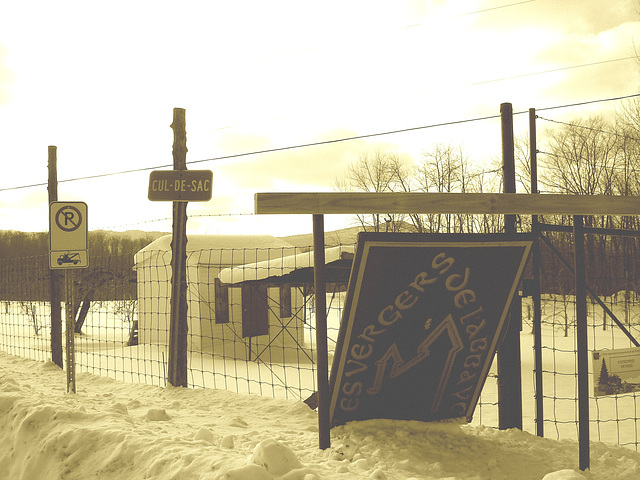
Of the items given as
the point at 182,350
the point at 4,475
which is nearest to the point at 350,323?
the point at 4,475

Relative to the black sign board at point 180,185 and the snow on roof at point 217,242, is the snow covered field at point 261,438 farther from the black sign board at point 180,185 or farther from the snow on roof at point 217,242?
the snow on roof at point 217,242

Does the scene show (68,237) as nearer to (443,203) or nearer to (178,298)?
(178,298)

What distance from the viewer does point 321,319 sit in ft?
15.3

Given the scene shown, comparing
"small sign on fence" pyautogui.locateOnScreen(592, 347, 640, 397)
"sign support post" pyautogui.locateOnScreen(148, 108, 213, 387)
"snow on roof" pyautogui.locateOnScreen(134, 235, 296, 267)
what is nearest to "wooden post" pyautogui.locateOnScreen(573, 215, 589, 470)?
"small sign on fence" pyautogui.locateOnScreen(592, 347, 640, 397)

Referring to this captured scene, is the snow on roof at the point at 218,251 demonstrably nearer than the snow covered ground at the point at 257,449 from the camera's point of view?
No

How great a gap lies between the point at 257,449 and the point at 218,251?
14071mm

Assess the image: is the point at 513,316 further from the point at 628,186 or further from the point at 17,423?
the point at 628,186

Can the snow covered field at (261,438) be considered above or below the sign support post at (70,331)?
below

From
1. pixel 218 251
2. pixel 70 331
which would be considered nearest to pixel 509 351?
pixel 70 331

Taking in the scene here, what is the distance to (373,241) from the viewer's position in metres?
4.65

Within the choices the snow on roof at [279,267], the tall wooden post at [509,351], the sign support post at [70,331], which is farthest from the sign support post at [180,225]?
the snow on roof at [279,267]

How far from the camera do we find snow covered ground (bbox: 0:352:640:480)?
4.05 metres

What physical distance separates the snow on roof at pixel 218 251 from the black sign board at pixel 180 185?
27.9 ft

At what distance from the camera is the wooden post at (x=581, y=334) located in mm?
4680
